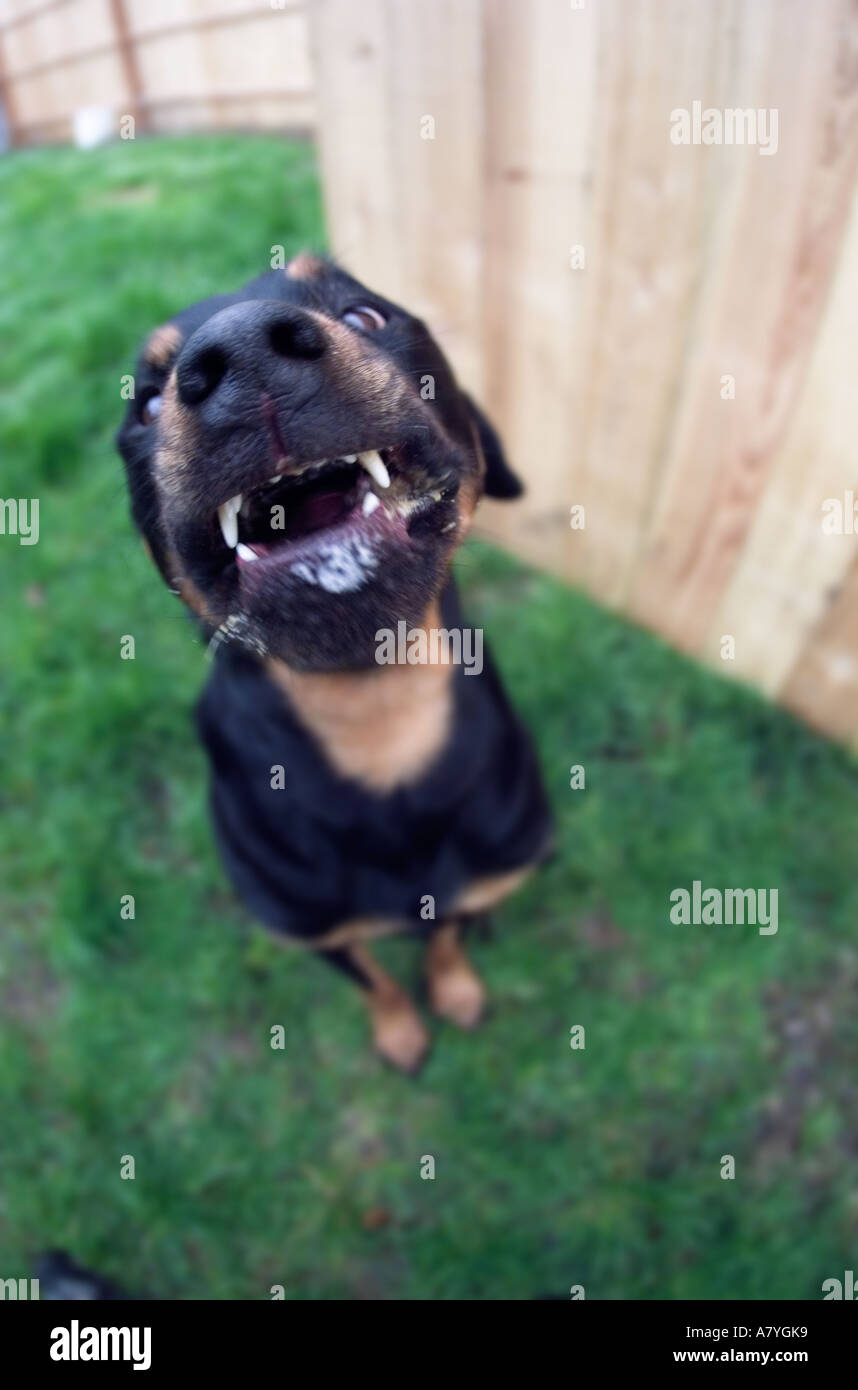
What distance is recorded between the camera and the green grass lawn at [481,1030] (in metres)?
2.32

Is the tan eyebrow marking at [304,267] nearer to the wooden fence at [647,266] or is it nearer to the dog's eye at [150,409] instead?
the dog's eye at [150,409]

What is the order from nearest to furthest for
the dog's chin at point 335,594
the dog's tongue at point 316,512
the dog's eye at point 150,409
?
the dog's chin at point 335,594 < the dog's tongue at point 316,512 < the dog's eye at point 150,409

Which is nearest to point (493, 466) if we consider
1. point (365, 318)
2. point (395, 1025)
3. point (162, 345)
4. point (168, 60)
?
point (365, 318)

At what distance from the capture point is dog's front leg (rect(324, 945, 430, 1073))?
247 cm

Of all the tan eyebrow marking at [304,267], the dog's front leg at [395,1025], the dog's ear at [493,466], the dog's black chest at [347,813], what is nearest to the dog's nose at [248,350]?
the tan eyebrow marking at [304,267]

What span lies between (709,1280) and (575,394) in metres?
2.70

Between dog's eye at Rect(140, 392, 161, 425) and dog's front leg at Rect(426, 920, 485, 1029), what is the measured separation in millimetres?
1693

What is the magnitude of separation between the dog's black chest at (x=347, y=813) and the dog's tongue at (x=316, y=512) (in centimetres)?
41

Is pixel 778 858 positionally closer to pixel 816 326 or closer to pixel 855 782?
pixel 855 782

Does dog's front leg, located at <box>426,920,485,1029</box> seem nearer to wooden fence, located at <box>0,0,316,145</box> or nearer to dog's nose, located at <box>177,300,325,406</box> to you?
dog's nose, located at <box>177,300,325,406</box>

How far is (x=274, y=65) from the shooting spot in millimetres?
A: 6137

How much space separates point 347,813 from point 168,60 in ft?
25.7

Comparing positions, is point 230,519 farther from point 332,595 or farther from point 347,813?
point 347,813

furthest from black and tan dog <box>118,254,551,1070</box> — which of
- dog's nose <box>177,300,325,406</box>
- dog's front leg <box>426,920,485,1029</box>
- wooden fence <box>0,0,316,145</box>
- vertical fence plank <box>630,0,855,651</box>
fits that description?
wooden fence <box>0,0,316,145</box>
